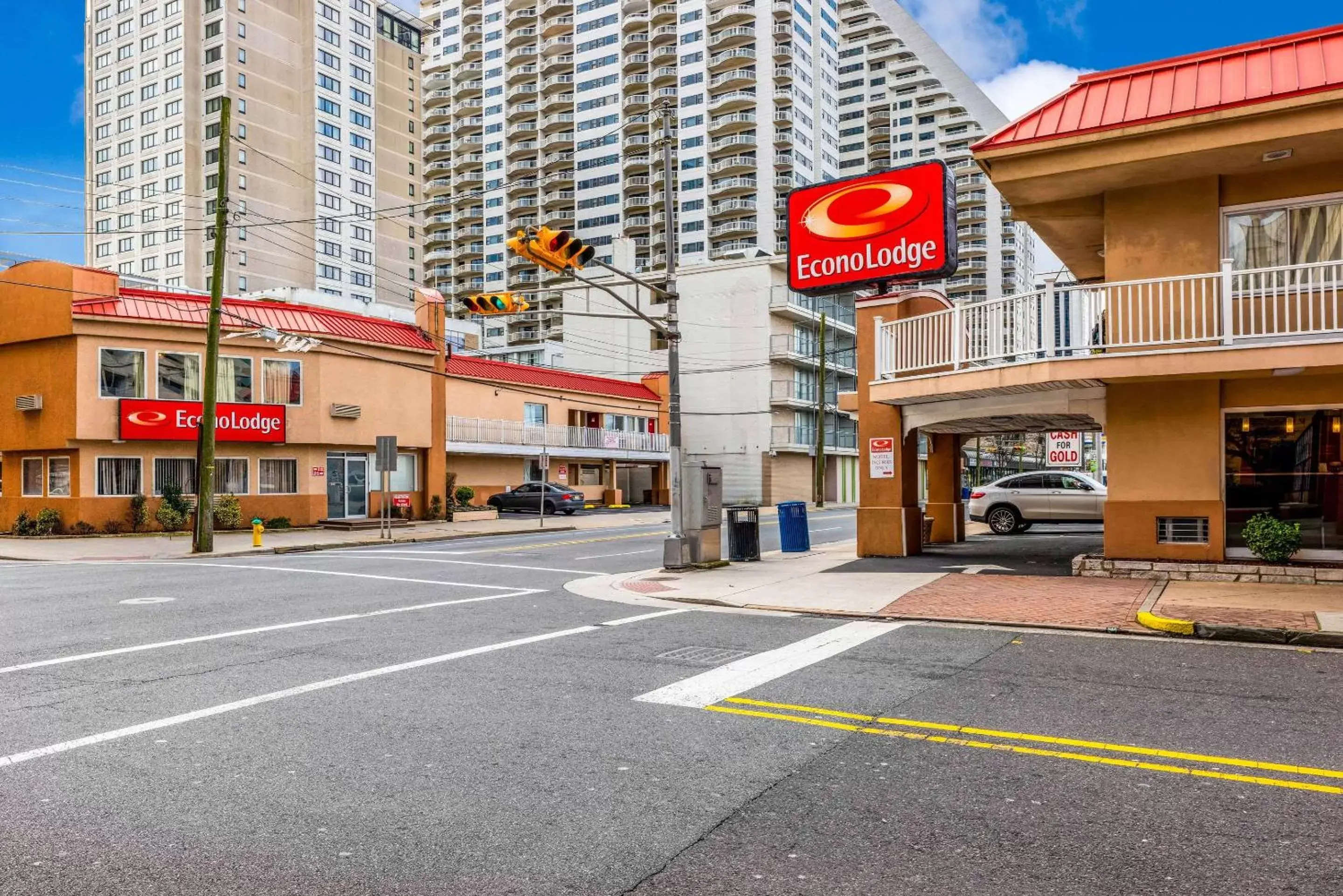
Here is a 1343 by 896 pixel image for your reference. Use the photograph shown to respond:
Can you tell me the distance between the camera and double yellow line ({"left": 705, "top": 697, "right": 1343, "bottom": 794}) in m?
5.18

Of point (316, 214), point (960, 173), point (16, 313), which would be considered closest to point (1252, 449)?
point (16, 313)

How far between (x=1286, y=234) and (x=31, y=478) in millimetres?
34472

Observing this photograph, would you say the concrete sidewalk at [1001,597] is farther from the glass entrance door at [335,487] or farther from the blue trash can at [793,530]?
the glass entrance door at [335,487]

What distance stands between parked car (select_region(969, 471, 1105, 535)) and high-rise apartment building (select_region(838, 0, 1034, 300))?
310 feet

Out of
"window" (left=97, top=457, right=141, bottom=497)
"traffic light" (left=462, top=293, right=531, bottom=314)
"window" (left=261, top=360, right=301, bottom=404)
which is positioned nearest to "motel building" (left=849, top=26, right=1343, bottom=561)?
"traffic light" (left=462, top=293, right=531, bottom=314)

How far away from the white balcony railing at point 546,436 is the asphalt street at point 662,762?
33.0 meters

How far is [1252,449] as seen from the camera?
13781 mm

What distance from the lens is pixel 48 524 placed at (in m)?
29.2

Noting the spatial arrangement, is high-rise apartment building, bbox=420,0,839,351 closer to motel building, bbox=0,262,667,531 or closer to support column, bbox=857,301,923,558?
motel building, bbox=0,262,667,531

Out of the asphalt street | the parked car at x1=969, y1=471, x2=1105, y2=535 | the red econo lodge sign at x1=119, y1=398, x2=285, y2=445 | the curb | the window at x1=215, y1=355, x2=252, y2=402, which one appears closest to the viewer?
the asphalt street

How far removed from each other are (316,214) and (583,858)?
339 ft

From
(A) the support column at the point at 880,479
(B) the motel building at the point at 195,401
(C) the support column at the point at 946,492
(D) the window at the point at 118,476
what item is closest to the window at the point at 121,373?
(B) the motel building at the point at 195,401

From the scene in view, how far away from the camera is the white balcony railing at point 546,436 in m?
43.1

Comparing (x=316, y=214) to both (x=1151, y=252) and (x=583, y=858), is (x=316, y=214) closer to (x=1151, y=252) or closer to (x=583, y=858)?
(x=1151, y=252)
